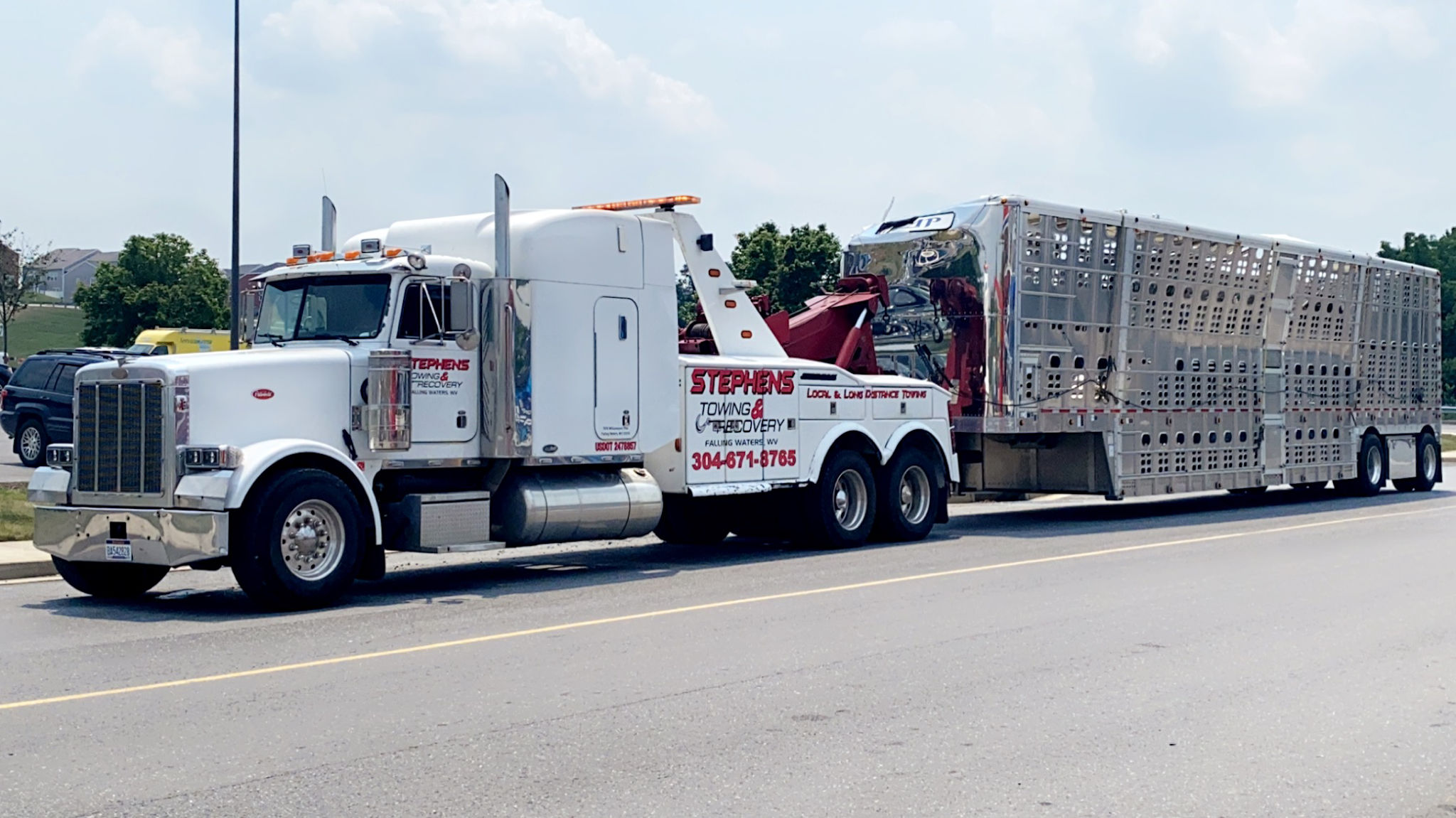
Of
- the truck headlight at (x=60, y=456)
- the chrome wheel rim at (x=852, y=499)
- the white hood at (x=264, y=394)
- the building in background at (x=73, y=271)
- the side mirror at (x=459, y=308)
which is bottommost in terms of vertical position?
the chrome wheel rim at (x=852, y=499)

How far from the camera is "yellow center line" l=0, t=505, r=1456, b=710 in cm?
805

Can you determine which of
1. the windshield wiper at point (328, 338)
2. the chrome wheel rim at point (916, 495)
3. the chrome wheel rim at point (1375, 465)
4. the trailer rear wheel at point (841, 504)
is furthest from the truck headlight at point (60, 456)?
the chrome wheel rim at point (1375, 465)

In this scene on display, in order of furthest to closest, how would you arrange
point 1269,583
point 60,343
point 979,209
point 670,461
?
point 60,343
point 979,209
point 670,461
point 1269,583

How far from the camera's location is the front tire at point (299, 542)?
1097 cm

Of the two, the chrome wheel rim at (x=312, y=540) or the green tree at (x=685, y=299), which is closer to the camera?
the chrome wheel rim at (x=312, y=540)

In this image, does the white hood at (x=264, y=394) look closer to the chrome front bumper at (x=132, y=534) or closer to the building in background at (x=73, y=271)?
the chrome front bumper at (x=132, y=534)

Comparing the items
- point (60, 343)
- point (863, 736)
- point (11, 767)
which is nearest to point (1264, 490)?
point (863, 736)

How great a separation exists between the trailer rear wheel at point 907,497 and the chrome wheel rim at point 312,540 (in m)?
6.85

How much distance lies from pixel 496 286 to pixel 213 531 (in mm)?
3237

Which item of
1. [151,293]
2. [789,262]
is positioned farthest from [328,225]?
[151,293]

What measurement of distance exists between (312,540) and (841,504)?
6.52m

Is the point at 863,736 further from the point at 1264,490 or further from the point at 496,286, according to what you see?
the point at 1264,490

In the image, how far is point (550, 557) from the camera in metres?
15.6

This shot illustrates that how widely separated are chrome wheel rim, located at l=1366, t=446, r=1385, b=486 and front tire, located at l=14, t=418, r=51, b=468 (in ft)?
70.2
